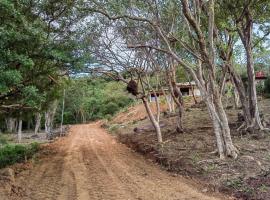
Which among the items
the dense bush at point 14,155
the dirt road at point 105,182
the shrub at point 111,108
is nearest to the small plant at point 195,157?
the dirt road at point 105,182

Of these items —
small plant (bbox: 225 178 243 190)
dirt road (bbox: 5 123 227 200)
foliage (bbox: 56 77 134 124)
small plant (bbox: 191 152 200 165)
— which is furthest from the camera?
foliage (bbox: 56 77 134 124)

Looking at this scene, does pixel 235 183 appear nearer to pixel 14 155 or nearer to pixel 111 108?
pixel 14 155

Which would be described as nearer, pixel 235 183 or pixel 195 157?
pixel 235 183

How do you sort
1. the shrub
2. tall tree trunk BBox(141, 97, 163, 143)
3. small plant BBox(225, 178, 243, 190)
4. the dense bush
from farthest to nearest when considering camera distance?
the shrub, tall tree trunk BBox(141, 97, 163, 143), the dense bush, small plant BBox(225, 178, 243, 190)

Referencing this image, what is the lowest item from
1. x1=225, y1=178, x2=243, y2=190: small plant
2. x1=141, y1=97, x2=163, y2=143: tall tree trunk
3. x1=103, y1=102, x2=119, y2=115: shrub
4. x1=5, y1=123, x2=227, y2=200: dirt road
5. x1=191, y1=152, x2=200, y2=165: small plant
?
x1=5, y1=123, x2=227, y2=200: dirt road

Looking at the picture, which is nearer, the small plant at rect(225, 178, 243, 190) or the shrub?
the small plant at rect(225, 178, 243, 190)

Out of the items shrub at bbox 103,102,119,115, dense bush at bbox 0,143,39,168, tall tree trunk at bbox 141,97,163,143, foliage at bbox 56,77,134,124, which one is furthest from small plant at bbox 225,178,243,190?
shrub at bbox 103,102,119,115

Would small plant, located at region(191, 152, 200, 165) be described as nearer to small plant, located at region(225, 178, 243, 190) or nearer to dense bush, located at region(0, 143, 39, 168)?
small plant, located at region(225, 178, 243, 190)

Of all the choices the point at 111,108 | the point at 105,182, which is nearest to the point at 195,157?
the point at 105,182

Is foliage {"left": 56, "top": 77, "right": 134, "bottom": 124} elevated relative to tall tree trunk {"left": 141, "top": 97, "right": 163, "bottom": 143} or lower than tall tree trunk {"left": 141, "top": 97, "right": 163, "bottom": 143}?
elevated

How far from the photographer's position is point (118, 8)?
51.0ft

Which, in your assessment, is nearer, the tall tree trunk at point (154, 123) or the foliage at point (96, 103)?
the tall tree trunk at point (154, 123)

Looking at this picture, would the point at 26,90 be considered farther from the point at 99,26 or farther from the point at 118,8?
the point at 99,26

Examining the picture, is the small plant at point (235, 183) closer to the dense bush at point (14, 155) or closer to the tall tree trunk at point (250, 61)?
the tall tree trunk at point (250, 61)
